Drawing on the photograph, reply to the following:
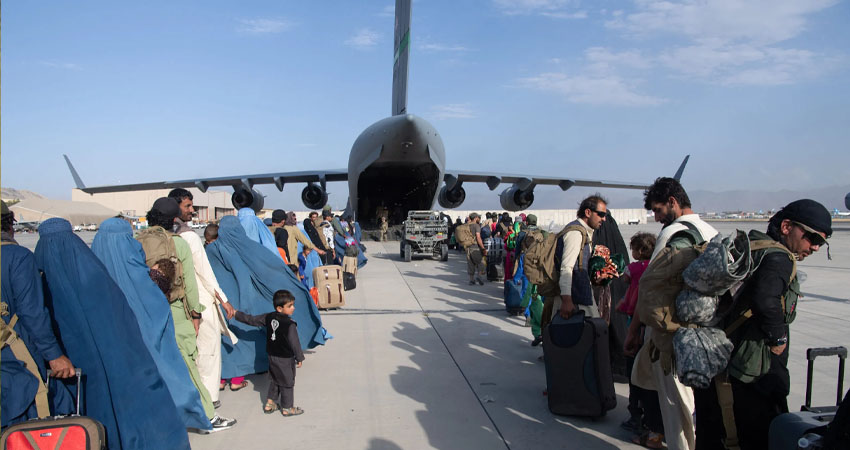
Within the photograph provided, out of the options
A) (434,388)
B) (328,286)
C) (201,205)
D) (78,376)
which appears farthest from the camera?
(201,205)

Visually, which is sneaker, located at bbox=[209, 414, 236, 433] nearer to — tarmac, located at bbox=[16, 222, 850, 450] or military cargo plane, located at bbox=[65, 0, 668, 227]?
tarmac, located at bbox=[16, 222, 850, 450]

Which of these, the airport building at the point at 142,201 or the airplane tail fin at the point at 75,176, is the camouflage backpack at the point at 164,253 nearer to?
the airplane tail fin at the point at 75,176

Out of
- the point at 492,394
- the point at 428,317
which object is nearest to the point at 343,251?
the point at 428,317

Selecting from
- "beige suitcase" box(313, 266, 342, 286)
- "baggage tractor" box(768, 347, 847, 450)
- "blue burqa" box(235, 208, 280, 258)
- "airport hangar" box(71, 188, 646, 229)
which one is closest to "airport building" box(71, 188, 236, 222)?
"airport hangar" box(71, 188, 646, 229)

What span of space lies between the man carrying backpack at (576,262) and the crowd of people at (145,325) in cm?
223

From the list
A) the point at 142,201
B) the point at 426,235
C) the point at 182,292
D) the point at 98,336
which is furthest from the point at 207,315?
the point at 142,201

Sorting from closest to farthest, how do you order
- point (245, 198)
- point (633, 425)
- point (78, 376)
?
point (78, 376)
point (633, 425)
point (245, 198)

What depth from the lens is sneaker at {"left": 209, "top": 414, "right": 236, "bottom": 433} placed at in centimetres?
373

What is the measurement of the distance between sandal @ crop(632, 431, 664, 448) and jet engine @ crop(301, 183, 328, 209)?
20.4 metres

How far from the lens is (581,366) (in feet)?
12.3

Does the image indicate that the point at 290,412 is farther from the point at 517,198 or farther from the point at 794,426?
the point at 517,198

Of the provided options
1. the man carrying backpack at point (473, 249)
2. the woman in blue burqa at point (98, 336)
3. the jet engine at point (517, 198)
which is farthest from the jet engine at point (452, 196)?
the woman in blue burqa at point (98, 336)

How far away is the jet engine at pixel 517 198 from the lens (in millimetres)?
22297

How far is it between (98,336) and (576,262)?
132 inches
